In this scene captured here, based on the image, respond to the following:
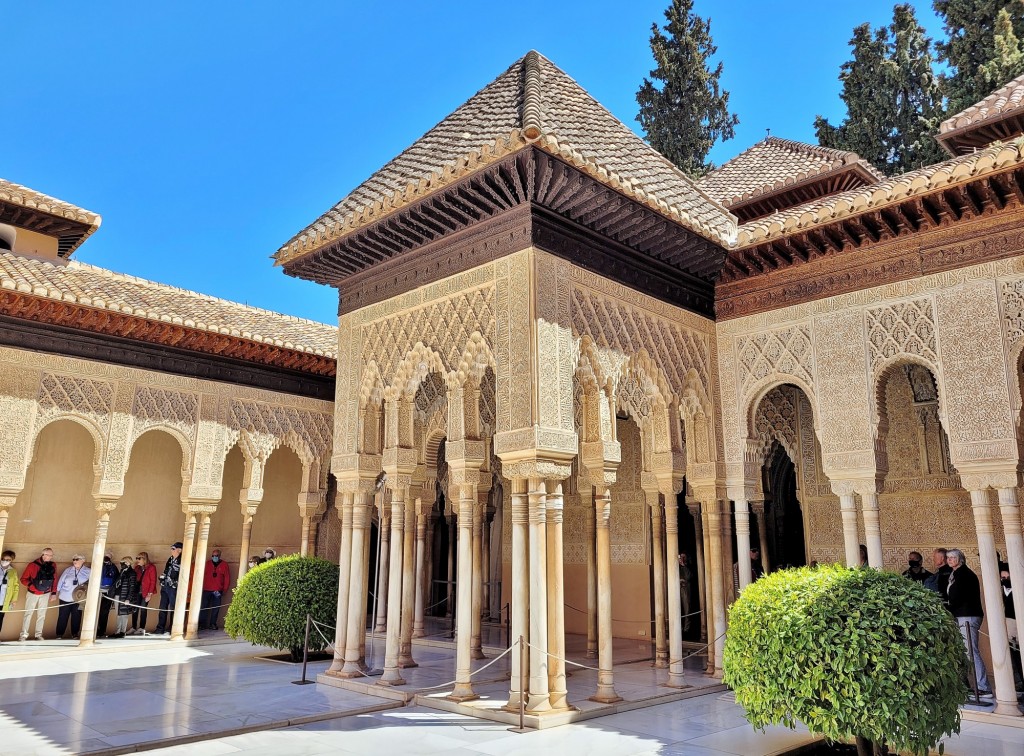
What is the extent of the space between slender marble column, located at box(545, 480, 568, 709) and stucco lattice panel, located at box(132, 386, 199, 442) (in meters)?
7.26

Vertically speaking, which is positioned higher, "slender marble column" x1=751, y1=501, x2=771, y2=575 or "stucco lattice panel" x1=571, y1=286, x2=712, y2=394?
"stucco lattice panel" x1=571, y1=286, x2=712, y2=394

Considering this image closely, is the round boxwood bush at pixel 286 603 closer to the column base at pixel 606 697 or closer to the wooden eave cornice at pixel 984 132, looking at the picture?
Answer: the column base at pixel 606 697

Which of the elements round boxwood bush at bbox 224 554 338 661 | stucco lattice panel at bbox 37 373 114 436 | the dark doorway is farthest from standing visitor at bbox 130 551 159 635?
the dark doorway

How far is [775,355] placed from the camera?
28.2ft

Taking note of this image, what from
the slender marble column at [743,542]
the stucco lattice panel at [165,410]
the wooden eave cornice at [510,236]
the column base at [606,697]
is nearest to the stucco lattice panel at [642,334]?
the wooden eave cornice at [510,236]

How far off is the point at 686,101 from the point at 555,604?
1801cm

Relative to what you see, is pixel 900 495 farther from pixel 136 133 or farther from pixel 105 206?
pixel 105 206

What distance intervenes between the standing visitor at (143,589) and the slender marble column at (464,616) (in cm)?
738

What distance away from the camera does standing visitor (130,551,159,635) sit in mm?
12328

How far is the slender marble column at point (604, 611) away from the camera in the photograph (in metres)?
7.06

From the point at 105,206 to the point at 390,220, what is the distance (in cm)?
7179

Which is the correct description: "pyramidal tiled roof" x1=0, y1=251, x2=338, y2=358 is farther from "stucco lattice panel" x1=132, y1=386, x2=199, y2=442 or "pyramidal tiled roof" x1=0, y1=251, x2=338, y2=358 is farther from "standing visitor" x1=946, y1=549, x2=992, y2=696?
"standing visitor" x1=946, y1=549, x2=992, y2=696

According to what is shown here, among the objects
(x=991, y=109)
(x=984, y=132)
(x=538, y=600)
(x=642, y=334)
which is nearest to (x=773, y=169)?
(x=984, y=132)

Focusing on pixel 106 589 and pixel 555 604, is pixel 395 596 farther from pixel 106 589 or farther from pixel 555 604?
pixel 106 589
